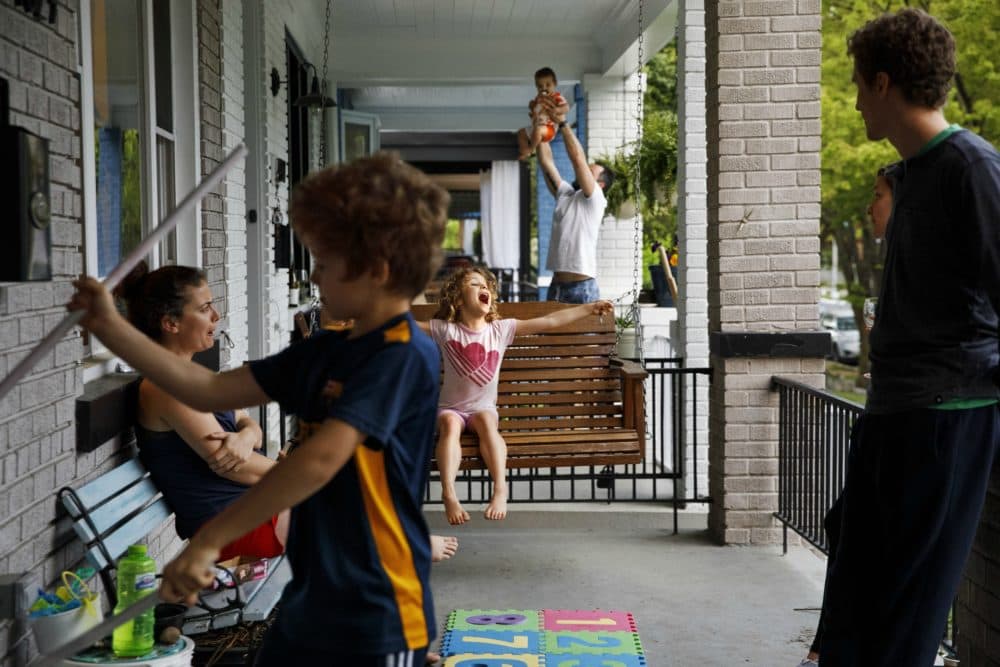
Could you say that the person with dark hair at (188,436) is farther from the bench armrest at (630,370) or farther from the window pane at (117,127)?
the bench armrest at (630,370)

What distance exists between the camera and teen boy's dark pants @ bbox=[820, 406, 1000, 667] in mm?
2873

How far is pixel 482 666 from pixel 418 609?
A: 85.9 inches

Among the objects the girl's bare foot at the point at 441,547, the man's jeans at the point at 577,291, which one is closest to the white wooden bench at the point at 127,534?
the girl's bare foot at the point at 441,547

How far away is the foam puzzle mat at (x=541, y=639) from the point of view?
4.30 meters

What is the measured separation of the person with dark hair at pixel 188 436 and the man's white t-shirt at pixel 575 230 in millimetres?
3723

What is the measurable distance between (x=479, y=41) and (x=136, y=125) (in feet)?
25.8

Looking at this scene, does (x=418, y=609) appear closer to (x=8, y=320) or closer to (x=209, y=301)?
(x=8, y=320)

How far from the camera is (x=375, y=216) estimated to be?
6.77 ft

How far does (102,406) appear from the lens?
12.2ft

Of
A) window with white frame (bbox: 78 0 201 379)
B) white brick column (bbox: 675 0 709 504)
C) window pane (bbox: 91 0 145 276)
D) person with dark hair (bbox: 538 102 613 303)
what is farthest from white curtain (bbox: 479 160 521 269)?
window pane (bbox: 91 0 145 276)

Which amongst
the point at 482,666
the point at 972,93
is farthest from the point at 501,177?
the point at 482,666

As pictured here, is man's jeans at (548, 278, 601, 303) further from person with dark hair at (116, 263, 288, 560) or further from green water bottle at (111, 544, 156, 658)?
green water bottle at (111, 544, 156, 658)

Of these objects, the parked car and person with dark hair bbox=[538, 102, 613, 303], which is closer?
person with dark hair bbox=[538, 102, 613, 303]

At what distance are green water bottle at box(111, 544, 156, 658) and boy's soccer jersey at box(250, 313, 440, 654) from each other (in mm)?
1093
